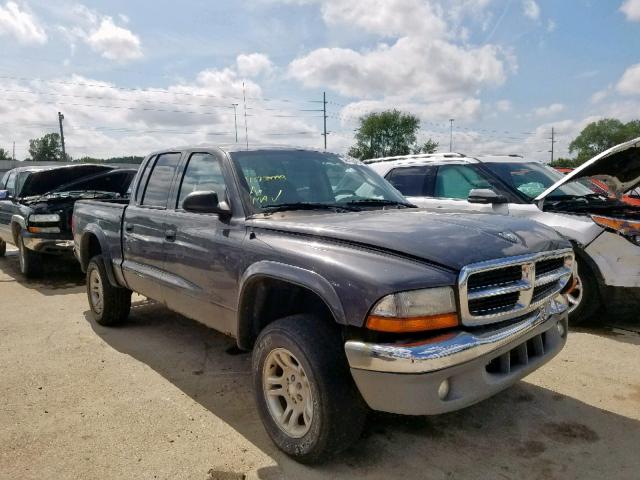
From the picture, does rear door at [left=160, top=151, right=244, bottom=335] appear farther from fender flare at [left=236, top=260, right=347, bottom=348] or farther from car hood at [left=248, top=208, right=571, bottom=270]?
car hood at [left=248, top=208, right=571, bottom=270]

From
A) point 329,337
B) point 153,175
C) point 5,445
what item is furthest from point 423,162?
point 5,445

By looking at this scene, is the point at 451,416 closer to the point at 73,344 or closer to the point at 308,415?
the point at 308,415

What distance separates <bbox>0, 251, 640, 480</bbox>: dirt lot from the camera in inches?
108

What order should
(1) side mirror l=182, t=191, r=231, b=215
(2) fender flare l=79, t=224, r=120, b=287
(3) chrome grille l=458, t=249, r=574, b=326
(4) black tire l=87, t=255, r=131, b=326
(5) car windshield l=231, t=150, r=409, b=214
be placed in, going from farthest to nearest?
(4) black tire l=87, t=255, r=131, b=326 < (2) fender flare l=79, t=224, r=120, b=287 < (5) car windshield l=231, t=150, r=409, b=214 < (1) side mirror l=182, t=191, r=231, b=215 < (3) chrome grille l=458, t=249, r=574, b=326

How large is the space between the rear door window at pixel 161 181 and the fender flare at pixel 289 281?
62.1 inches

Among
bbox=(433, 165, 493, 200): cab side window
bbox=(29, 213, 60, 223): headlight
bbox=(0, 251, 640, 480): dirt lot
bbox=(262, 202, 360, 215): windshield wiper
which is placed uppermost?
bbox=(433, 165, 493, 200): cab side window

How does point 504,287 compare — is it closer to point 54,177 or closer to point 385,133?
point 54,177

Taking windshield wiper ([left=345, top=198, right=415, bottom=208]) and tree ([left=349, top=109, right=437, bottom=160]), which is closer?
windshield wiper ([left=345, top=198, right=415, bottom=208])

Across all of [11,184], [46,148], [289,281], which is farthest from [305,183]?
[46,148]

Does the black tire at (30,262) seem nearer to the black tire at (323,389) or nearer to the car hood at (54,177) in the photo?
the car hood at (54,177)

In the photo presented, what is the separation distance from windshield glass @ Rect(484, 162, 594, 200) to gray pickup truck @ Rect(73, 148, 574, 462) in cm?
278

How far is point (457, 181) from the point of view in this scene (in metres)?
6.53

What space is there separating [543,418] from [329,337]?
65.9 inches

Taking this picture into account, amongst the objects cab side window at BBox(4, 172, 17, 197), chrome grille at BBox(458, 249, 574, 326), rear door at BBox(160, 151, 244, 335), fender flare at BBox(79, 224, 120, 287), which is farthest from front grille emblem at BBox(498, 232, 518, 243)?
cab side window at BBox(4, 172, 17, 197)
